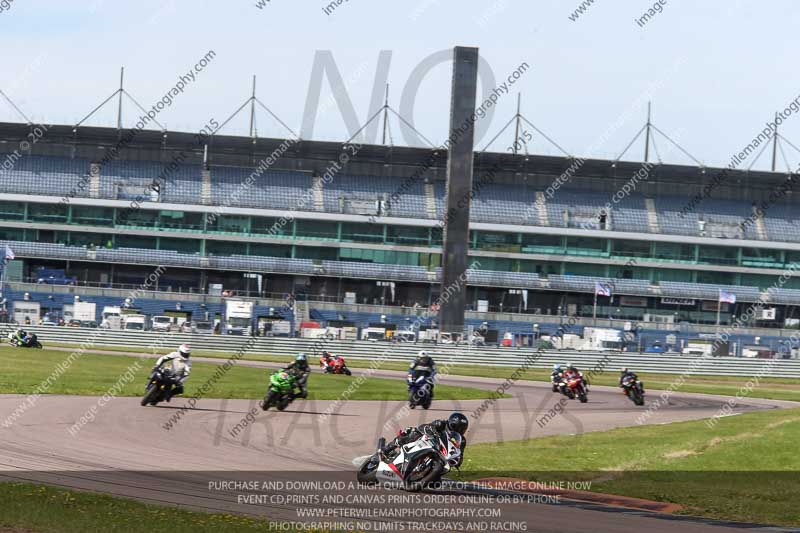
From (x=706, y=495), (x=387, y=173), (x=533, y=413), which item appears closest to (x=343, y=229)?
(x=387, y=173)

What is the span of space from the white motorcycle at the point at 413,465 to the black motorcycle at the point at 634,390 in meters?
25.4

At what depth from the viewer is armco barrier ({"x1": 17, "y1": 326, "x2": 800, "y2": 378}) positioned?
208 feet

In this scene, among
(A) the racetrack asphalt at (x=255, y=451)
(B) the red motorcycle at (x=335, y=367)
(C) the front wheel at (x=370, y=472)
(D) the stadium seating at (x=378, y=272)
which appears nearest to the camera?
(A) the racetrack asphalt at (x=255, y=451)

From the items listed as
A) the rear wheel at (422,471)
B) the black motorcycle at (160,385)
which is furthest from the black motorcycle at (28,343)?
the rear wheel at (422,471)

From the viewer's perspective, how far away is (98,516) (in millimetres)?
12406

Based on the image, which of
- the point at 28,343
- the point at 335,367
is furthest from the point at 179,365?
the point at 28,343

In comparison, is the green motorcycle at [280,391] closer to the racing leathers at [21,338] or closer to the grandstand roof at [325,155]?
the racing leathers at [21,338]

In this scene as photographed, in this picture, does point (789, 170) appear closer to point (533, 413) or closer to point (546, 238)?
A: point (546, 238)

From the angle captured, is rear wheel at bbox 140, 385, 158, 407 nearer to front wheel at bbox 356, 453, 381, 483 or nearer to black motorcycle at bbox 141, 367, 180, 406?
black motorcycle at bbox 141, 367, 180, 406

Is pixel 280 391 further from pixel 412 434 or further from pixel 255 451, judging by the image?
pixel 412 434

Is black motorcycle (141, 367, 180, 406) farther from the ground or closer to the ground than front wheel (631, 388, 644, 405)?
farther from the ground

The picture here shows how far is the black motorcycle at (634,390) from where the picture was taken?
4044 centimetres

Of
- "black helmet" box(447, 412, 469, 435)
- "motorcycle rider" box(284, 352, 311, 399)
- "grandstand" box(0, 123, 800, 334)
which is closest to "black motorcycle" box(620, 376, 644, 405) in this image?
"motorcycle rider" box(284, 352, 311, 399)

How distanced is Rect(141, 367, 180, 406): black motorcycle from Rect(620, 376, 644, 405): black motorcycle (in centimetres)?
1923
